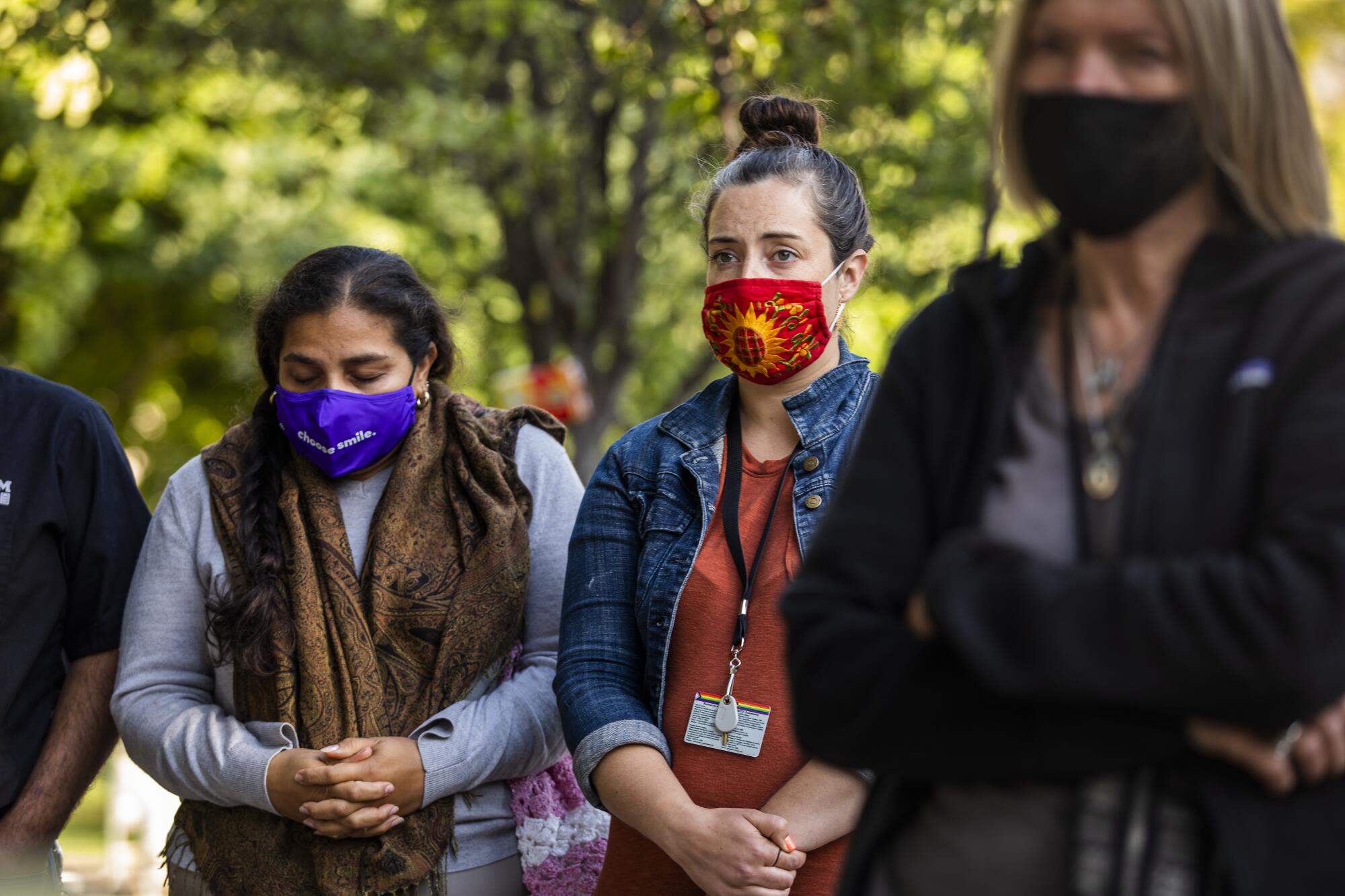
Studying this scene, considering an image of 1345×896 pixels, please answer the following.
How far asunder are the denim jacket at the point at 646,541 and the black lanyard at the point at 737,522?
3cm

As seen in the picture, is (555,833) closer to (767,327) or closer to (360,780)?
(360,780)

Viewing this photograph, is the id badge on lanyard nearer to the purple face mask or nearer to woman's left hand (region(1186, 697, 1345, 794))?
the purple face mask

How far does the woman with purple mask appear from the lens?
9.77ft

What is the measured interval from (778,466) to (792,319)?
1.05ft

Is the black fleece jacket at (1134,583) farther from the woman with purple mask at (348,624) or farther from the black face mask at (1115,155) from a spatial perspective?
the woman with purple mask at (348,624)

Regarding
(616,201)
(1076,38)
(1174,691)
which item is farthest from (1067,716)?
(616,201)

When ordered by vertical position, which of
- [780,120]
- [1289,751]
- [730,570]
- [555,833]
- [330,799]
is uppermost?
[780,120]

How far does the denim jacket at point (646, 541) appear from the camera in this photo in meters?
2.72

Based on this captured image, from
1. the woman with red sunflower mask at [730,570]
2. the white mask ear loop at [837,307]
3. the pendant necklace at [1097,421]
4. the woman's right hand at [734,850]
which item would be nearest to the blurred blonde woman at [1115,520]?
the pendant necklace at [1097,421]

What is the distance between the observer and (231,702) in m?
3.14

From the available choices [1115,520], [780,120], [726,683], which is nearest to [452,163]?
[780,120]

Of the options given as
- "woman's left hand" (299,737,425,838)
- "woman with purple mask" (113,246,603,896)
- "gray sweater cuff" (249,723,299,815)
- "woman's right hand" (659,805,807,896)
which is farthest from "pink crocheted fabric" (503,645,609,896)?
"woman's right hand" (659,805,807,896)

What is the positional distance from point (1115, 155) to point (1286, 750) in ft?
2.25

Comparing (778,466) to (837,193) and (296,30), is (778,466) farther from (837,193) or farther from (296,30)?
(296,30)
